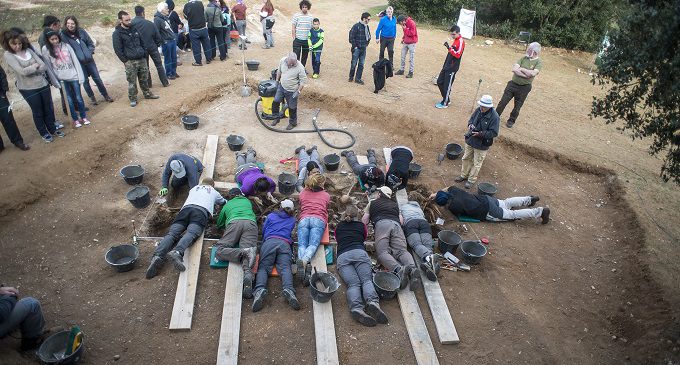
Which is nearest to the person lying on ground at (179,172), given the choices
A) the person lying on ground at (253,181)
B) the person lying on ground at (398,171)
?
the person lying on ground at (253,181)

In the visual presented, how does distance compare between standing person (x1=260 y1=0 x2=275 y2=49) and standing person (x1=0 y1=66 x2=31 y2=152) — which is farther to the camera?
standing person (x1=260 y1=0 x2=275 y2=49)

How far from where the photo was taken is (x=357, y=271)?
6.33 metres

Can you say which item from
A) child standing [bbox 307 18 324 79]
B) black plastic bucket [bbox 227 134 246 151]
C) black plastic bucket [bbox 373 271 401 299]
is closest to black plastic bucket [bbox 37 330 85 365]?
black plastic bucket [bbox 373 271 401 299]

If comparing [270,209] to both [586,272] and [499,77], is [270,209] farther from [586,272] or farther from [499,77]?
[499,77]

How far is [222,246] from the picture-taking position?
6.56m

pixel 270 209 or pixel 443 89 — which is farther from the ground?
pixel 443 89

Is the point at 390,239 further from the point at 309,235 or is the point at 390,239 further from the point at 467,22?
the point at 467,22

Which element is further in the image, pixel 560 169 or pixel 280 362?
pixel 560 169

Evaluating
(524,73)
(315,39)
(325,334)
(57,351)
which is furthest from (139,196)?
(524,73)

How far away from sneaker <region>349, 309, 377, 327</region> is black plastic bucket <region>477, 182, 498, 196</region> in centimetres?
382

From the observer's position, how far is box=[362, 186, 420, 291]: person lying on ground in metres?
6.27

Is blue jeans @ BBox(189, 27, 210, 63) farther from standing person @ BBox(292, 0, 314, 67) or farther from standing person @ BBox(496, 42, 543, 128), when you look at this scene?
standing person @ BBox(496, 42, 543, 128)

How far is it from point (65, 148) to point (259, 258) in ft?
16.3

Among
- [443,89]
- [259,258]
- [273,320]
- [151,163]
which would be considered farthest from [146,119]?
[443,89]
